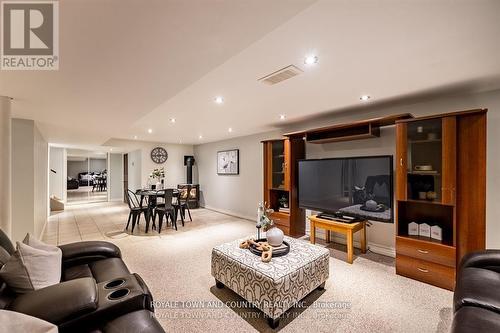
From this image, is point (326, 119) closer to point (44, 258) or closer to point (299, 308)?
point (299, 308)

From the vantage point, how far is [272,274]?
73.9 inches

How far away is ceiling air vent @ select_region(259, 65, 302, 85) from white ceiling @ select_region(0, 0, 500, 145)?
0.27ft

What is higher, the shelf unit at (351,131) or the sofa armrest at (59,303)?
the shelf unit at (351,131)

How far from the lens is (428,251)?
8.31ft

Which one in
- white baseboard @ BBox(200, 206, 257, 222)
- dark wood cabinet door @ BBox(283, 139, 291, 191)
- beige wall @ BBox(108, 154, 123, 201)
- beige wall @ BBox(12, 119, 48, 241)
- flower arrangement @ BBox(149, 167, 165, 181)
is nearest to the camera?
beige wall @ BBox(12, 119, 48, 241)

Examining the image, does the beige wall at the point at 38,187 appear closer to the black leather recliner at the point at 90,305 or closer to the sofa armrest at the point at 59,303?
the black leather recliner at the point at 90,305

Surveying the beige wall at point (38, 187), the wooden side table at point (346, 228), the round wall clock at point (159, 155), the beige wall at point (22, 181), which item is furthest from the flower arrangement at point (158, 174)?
the wooden side table at point (346, 228)

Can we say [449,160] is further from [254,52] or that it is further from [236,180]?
[236,180]

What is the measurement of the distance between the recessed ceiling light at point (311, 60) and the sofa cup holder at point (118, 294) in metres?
2.12

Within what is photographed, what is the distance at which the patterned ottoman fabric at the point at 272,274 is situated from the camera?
6.00ft

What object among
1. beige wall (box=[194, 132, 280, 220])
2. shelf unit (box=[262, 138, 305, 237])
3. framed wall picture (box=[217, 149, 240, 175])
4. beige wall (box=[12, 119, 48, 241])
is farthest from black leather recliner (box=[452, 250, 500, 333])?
beige wall (box=[12, 119, 48, 241])

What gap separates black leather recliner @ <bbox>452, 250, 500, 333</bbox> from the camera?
1.13m

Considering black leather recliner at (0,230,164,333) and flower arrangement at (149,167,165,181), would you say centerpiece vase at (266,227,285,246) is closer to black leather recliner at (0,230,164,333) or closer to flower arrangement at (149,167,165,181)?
Result: black leather recliner at (0,230,164,333)

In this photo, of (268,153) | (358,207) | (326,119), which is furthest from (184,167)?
(358,207)
